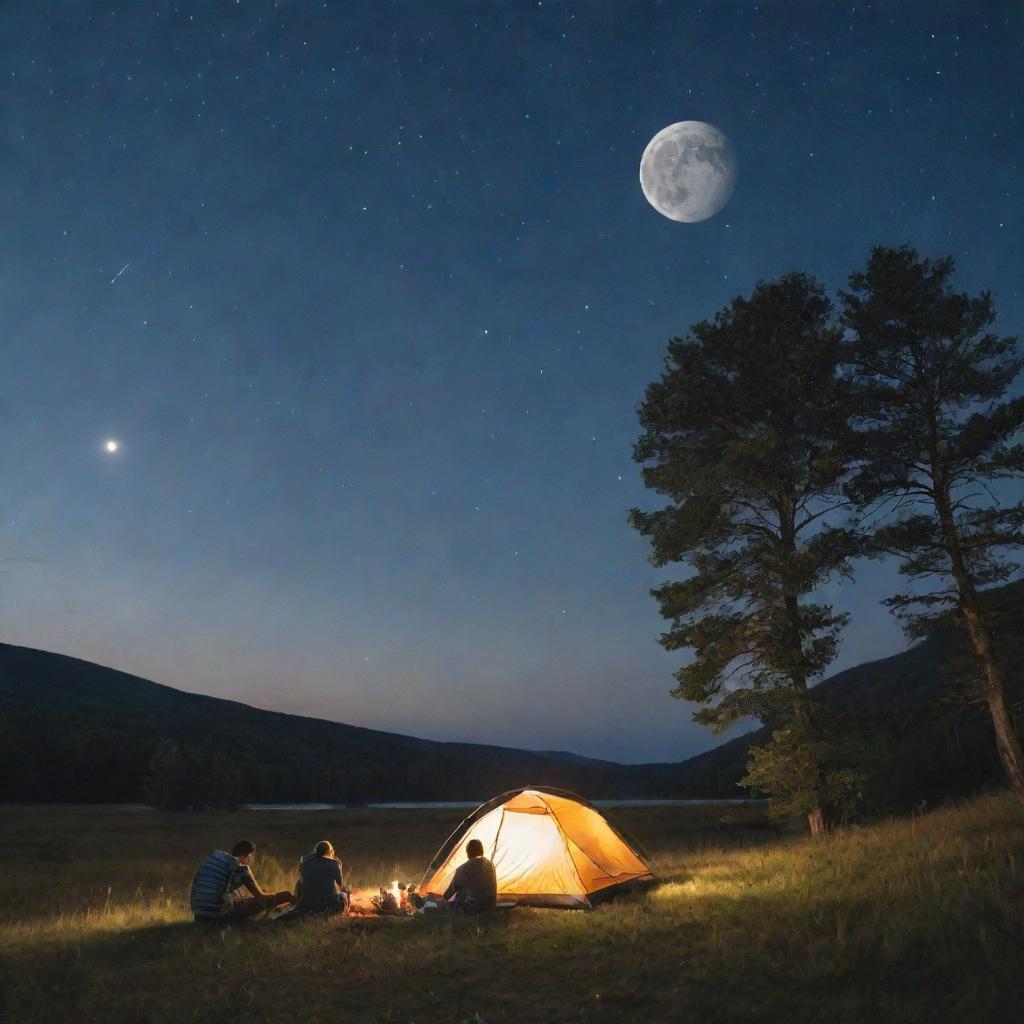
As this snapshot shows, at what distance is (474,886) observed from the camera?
12141mm

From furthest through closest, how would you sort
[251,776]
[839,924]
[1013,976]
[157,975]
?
[251,776]
[157,975]
[839,924]
[1013,976]

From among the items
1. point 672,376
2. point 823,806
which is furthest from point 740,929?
point 672,376

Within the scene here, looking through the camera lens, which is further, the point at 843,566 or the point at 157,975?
the point at 843,566

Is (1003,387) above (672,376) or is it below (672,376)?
below

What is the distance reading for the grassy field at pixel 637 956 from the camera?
22.3 ft

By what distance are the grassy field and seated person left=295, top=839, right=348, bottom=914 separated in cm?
81

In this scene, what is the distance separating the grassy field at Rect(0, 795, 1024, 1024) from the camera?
6789mm

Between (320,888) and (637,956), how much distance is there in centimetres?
571

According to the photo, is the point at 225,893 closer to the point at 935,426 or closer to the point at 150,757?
the point at 935,426

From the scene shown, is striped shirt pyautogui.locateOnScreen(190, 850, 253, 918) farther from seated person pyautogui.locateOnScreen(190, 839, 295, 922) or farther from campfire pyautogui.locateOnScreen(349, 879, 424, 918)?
campfire pyautogui.locateOnScreen(349, 879, 424, 918)

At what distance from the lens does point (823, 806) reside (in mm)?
17531

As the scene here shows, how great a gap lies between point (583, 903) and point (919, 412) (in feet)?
44.8

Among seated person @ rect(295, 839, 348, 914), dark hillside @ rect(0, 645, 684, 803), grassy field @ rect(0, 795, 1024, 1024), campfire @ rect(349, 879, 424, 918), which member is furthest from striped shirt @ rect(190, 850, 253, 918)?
dark hillside @ rect(0, 645, 684, 803)

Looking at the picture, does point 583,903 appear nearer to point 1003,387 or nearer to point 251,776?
point 1003,387
